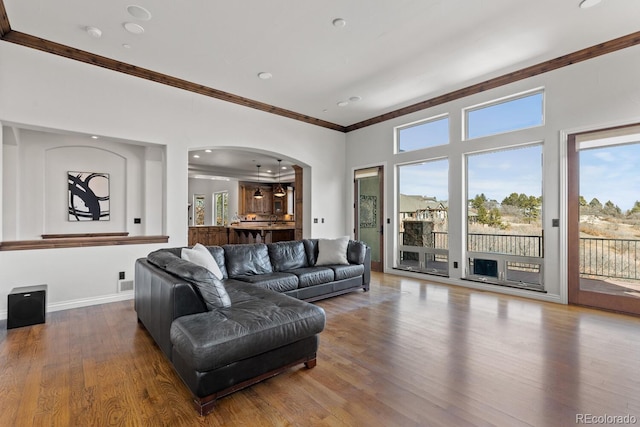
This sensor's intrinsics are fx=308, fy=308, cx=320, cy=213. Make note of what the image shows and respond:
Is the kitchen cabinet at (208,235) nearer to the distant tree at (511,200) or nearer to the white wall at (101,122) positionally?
the white wall at (101,122)

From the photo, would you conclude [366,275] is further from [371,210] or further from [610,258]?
[610,258]

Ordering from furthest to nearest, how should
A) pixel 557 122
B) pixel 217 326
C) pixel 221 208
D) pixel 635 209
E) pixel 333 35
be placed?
pixel 221 208 → pixel 557 122 → pixel 635 209 → pixel 333 35 → pixel 217 326

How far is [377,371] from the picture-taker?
7.70ft

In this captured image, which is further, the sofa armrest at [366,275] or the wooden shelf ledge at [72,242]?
the sofa armrest at [366,275]

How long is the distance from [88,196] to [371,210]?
5379mm

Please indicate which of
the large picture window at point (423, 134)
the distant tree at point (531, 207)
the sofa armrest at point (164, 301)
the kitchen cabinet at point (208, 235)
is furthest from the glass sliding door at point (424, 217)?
the kitchen cabinet at point (208, 235)

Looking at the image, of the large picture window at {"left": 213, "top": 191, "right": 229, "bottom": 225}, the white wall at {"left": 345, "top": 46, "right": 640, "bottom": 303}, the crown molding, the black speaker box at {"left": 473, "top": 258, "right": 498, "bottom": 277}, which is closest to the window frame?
the white wall at {"left": 345, "top": 46, "right": 640, "bottom": 303}

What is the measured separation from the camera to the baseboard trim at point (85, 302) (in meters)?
3.79

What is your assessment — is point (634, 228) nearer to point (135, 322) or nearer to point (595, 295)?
point (595, 295)

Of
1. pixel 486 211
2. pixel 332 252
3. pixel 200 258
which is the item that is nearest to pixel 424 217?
pixel 486 211

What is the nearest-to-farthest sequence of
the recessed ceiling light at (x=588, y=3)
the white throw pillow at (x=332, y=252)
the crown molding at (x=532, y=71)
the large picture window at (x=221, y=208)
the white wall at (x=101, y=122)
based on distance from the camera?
the recessed ceiling light at (x=588, y=3), the white wall at (x=101, y=122), the crown molding at (x=532, y=71), the white throw pillow at (x=332, y=252), the large picture window at (x=221, y=208)

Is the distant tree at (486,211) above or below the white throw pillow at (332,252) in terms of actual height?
above

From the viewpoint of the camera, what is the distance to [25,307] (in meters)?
3.27

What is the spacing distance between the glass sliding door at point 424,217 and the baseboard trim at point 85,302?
188 inches
